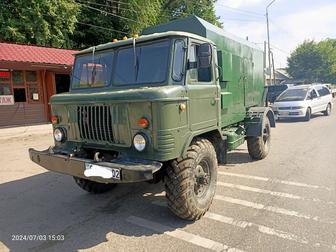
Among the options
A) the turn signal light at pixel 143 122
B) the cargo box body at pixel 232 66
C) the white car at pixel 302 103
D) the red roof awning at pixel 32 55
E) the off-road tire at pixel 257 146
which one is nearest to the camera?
the turn signal light at pixel 143 122

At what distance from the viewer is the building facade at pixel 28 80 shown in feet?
48.1

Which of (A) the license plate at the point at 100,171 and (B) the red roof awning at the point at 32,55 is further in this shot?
(B) the red roof awning at the point at 32,55

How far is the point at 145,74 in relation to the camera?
4129 mm

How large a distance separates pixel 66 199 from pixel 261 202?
330 centimetres

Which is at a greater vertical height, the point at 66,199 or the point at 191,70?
the point at 191,70

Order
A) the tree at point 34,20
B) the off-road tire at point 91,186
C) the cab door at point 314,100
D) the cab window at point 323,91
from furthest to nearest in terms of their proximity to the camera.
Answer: the tree at point 34,20
the cab window at point 323,91
the cab door at point 314,100
the off-road tire at point 91,186

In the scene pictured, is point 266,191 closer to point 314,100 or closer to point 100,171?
point 100,171

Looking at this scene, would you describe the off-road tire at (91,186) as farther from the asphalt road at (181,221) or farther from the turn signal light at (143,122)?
the turn signal light at (143,122)

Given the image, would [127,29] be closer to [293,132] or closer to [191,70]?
[293,132]

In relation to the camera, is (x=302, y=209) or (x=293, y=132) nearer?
(x=302, y=209)

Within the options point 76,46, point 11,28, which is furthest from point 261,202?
point 76,46

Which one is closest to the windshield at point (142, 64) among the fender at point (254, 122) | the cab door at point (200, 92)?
the cab door at point (200, 92)

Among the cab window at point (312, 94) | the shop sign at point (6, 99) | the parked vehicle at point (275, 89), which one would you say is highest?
the shop sign at point (6, 99)

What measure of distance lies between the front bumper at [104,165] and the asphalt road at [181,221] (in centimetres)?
83
